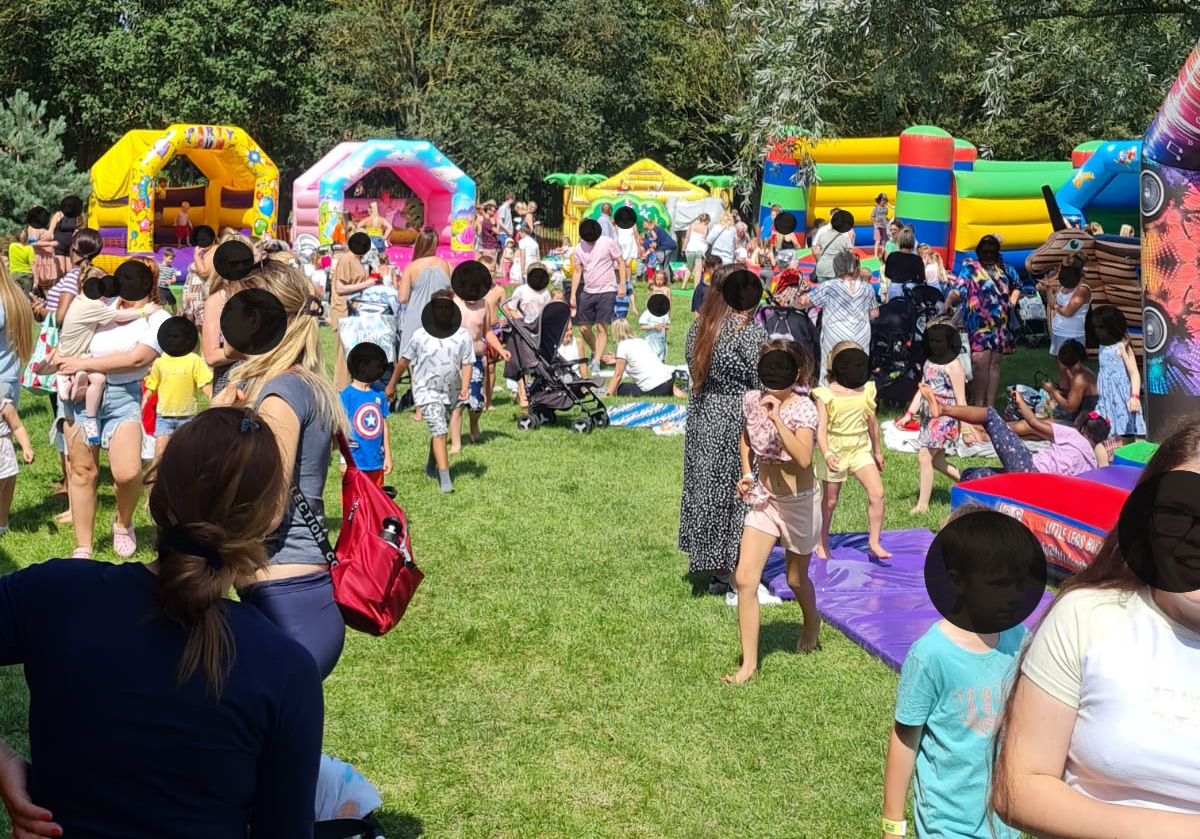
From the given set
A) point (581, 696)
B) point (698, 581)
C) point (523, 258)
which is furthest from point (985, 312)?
point (523, 258)

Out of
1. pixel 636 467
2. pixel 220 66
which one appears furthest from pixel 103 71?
pixel 636 467

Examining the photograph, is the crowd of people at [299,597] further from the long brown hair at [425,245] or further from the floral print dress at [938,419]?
the long brown hair at [425,245]

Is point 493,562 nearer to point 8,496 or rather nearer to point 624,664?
point 624,664

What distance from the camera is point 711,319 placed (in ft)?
21.2

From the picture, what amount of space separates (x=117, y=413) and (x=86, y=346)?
39 centimetres

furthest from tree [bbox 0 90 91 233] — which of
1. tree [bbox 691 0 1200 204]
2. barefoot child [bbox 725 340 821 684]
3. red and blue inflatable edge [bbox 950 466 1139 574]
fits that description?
barefoot child [bbox 725 340 821 684]

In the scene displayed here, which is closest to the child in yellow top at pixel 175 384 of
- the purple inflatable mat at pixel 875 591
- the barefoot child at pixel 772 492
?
the barefoot child at pixel 772 492

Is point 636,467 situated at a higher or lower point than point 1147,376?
lower

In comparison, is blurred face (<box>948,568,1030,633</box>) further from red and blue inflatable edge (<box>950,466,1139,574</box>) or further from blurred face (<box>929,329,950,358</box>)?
blurred face (<box>929,329,950,358</box>)

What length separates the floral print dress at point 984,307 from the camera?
36.8 feet

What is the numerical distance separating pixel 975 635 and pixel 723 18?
1432 inches

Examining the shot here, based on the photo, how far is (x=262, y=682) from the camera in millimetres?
2021

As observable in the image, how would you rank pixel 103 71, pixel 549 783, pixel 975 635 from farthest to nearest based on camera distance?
pixel 103 71 → pixel 549 783 → pixel 975 635

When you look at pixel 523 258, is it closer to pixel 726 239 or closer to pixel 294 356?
pixel 726 239
